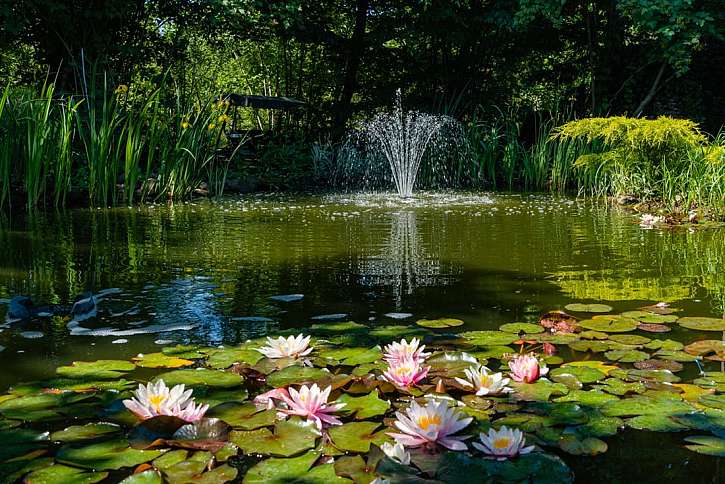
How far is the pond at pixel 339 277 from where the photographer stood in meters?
2.05

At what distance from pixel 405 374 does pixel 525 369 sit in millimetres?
283

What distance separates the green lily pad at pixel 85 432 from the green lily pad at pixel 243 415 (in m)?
0.20

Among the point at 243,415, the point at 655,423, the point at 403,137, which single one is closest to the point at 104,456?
the point at 243,415

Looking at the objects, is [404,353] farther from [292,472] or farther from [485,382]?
[292,472]

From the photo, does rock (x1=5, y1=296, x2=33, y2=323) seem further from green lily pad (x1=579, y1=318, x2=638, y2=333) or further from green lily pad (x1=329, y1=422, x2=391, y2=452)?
green lily pad (x1=579, y1=318, x2=638, y2=333)

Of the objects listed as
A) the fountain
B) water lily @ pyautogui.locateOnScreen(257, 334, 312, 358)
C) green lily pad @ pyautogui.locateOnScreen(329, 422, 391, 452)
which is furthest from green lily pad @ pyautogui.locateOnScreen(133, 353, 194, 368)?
the fountain

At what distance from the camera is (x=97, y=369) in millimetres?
1790

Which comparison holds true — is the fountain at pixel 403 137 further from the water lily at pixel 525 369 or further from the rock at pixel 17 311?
the water lily at pixel 525 369

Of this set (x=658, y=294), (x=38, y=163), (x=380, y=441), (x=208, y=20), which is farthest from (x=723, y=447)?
(x=208, y=20)

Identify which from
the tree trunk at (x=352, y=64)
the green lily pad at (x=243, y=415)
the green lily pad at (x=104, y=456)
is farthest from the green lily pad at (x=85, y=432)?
the tree trunk at (x=352, y=64)

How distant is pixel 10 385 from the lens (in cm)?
171

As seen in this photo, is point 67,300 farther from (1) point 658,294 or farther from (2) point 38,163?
(2) point 38,163

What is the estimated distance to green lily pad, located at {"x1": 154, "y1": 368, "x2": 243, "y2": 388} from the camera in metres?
1.69

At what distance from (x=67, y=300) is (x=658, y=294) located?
7.25 ft
